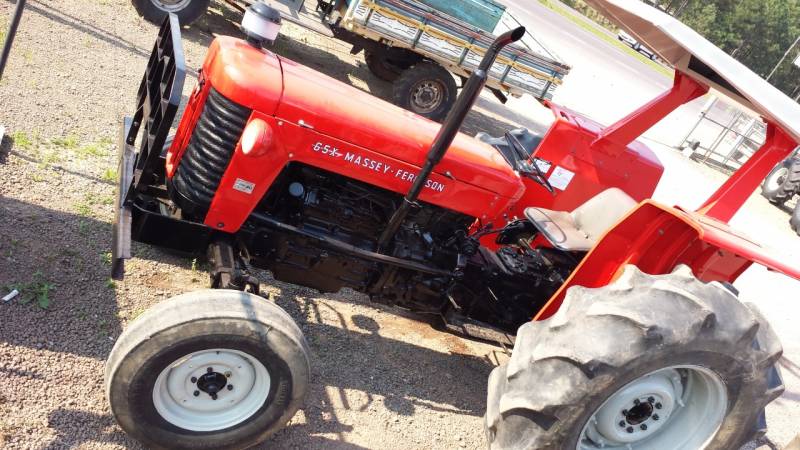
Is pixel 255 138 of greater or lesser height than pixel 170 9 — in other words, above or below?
above

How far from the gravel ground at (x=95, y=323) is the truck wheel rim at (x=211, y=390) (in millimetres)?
259

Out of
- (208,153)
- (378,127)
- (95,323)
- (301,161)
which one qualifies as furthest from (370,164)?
(95,323)

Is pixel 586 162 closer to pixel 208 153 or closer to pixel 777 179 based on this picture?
pixel 208 153

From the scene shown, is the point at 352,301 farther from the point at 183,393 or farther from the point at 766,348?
the point at 766,348

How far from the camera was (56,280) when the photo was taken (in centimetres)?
313

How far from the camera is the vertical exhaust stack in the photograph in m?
2.40

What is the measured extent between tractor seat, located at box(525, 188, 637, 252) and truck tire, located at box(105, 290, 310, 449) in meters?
1.55

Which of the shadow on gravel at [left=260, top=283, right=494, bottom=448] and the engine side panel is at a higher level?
the engine side panel

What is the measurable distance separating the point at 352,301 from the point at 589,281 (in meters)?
1.61

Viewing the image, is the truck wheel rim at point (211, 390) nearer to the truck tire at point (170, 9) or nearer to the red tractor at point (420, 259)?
the red tractor at point (420, 259)

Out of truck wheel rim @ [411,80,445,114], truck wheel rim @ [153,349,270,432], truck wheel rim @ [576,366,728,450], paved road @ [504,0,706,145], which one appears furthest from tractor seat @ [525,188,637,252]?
paved road @ [504,0,706,145]

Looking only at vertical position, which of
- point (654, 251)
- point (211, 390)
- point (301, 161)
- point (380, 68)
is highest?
point (654, 251)

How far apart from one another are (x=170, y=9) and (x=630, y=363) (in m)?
7.18

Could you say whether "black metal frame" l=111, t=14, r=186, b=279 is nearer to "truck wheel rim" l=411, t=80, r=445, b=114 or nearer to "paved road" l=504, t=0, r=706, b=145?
"truck wheel rim" l=411, t=80, r=445, b=114
